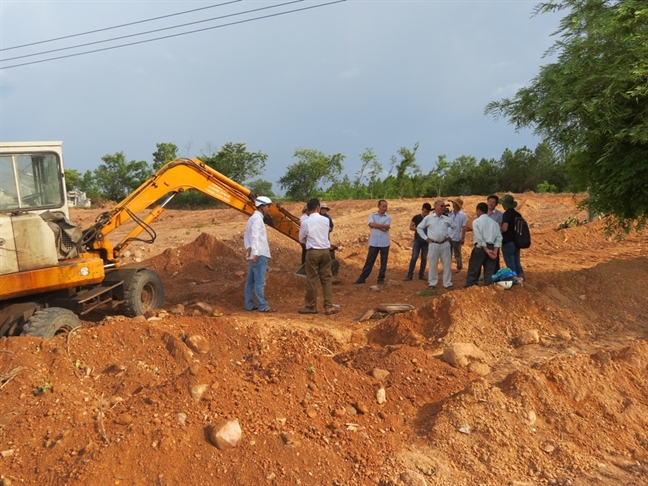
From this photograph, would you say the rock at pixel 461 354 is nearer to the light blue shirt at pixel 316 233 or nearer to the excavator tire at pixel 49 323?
the light blue shirt at pixel 316 233

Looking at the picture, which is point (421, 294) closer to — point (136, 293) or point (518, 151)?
point (136, 293)

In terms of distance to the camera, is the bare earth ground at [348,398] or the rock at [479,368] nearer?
the bare earth ground at [348,398]

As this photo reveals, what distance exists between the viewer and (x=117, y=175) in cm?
3328

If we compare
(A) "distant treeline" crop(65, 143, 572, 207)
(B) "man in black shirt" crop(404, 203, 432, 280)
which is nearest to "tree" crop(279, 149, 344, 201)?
(A) "distant treeline" crop(65, 143, 572, 207)

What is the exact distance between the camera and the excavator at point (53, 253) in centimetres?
635

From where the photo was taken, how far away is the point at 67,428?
4.41 m

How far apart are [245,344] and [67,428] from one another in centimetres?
265

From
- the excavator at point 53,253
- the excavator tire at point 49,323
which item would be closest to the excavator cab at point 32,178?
the excavator at point 53,253

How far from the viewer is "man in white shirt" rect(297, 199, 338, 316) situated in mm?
8219

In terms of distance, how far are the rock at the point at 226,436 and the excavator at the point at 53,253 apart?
3008mm

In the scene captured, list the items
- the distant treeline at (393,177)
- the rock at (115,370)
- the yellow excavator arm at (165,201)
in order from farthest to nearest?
the distant treeline at (393,177) < the yellow excavator arm at (165,201) < the rock at (115,370)

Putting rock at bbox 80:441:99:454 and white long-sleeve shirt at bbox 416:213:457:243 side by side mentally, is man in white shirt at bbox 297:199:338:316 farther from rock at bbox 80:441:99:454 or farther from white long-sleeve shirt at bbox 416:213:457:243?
rock at bbox 80:441:99:454

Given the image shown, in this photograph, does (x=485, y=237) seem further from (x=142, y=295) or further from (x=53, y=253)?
(x=53, y=253)

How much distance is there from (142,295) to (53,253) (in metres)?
2.01
